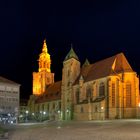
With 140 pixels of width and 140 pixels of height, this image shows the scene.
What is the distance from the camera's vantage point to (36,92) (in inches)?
5153

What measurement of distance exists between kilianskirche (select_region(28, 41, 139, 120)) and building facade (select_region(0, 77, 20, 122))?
17.4 metres

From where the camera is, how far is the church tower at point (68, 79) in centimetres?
9669

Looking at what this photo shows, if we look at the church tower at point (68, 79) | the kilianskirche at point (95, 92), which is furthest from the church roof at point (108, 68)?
the church tower at point (68, 79)

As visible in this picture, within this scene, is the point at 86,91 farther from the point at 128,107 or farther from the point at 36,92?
the point at 36,92

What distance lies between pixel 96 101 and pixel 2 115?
22.5 metres

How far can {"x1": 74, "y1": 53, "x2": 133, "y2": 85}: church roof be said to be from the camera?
80919 mm

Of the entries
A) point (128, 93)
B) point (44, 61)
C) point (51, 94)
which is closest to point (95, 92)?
point (128, 93)

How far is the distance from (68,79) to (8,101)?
78.3ft

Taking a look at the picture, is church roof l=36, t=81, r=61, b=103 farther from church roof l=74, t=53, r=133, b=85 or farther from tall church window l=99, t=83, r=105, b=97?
tall church window l=99, t=83, r=105, b=97

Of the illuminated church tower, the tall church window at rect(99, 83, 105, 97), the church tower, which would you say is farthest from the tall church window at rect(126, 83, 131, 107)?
the illuminated church tower

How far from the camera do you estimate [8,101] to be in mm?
80250

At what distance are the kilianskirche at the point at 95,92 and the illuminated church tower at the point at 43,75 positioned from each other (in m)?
8.45

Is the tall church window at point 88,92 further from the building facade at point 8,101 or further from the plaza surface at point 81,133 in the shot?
the plaza surface at point 81,133

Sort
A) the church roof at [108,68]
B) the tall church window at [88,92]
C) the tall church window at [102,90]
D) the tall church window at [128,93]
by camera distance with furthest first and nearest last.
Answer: the tall church window at [88,92], the tall church window at [102,90], the church roof at [108,68], the tall church window at [128,93]
